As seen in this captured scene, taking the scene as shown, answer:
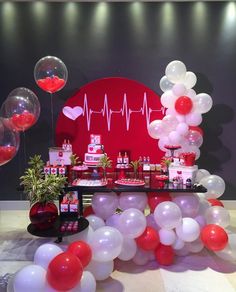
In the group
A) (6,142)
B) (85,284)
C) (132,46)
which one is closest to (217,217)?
(85,284)

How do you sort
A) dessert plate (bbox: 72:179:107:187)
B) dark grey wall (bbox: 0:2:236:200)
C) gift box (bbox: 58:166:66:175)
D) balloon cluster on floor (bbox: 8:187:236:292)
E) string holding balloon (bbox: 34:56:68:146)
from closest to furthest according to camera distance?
balloon cluster on floor (bbox: 8:187:236:292) → dessert plate (bbox: 72:179:107:187) → gift box (bbox: 58:166:66:175) → string holding balloon (bbox: 34:56:68:146) → dark grey wall (bbox: 0:2:236:200)

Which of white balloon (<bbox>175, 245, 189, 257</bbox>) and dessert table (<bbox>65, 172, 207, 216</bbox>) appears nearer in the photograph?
dessert table (<bbox>65, 172, 207, 216</bbox>)

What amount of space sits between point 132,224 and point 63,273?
93cm

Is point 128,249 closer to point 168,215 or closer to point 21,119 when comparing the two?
Answer: point 168,215

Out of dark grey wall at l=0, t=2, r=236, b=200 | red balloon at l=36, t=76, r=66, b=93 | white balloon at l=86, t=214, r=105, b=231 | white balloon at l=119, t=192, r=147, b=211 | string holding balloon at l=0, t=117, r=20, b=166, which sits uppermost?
dark grey wall at l=0, t=2, r=236, b=200

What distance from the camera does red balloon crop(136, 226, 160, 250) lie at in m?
2.98

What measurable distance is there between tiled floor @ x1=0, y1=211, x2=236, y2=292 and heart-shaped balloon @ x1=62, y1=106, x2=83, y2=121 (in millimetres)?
1806

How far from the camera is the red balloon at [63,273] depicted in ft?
6.94

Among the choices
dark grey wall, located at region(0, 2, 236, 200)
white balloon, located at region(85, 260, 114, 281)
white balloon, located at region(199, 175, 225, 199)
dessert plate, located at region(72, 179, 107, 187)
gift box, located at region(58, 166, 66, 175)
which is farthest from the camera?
dark grey wall, located at region(0, 2, 236, 200)

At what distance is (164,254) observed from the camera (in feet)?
10.1

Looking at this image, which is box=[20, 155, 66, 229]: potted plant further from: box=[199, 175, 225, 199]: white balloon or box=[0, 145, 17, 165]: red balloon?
box=[199, 175, 225, 199]: white balloon

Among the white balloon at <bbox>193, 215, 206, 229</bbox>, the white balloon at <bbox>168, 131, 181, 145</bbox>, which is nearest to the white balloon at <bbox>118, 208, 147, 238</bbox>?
the white balloon at <bbox>193, 215, 206, 229</bbox>

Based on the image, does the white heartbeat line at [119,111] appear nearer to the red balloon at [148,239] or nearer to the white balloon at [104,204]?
the white balloon at [104,204]

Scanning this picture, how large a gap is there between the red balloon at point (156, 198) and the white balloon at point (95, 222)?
1.68ft
